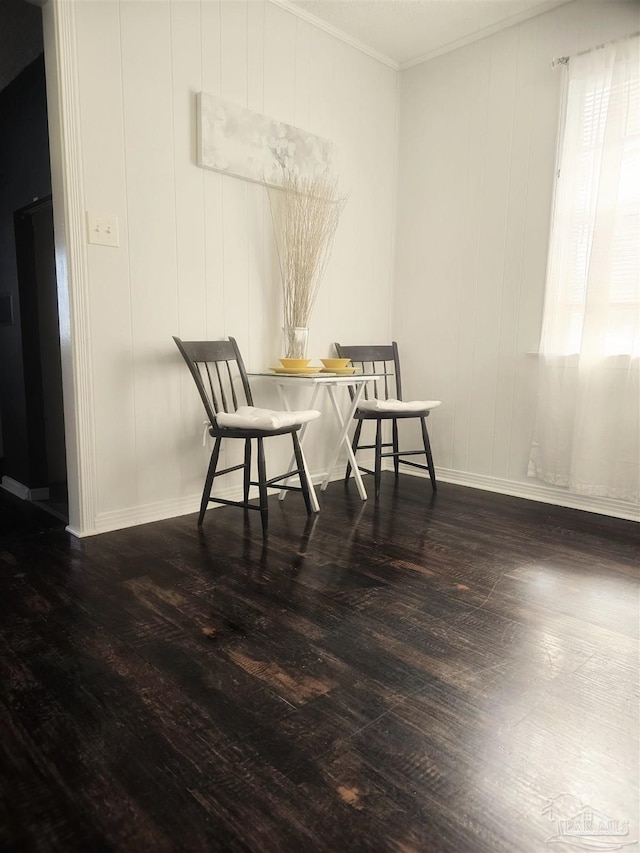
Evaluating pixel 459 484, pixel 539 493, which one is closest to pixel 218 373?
pixel 459 484

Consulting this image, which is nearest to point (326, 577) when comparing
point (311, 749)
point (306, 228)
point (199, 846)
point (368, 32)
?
point (311, 749)

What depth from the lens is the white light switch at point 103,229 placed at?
2.59 meters

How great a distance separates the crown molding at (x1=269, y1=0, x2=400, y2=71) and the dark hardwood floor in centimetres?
282

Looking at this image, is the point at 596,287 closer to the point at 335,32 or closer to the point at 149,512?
the point at 335,32

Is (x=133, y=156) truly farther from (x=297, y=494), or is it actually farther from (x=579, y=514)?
(x=579, y=514)

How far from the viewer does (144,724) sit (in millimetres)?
1375

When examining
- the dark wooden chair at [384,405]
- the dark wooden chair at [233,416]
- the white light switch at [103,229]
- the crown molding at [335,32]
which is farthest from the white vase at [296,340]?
the crown molding at [335,32]

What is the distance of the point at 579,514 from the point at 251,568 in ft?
5.99

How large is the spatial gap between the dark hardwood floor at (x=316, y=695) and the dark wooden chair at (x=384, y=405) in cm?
90

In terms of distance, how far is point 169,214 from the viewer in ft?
9.39

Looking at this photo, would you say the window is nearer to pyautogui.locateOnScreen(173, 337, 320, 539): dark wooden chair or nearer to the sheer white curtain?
the sheer white curtain

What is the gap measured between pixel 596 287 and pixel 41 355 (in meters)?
2.96

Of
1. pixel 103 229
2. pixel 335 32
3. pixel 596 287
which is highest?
pixel 335 32

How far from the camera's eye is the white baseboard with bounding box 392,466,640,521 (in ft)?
10.2
